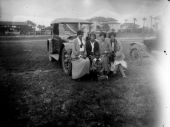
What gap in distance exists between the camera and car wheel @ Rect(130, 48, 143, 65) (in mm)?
6088

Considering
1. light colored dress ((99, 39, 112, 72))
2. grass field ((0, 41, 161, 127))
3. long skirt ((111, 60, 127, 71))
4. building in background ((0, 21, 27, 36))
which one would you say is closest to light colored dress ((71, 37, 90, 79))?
grass field ((0, 41, 161, 127))

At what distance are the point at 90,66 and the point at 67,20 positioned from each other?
239cm

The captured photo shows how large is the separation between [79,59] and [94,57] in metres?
0.48

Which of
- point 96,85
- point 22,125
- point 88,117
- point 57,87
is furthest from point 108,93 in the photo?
point 22,125

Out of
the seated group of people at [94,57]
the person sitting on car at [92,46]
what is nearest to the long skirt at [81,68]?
the seated group of people at [94,57]

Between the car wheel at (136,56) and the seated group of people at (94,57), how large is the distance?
5.40ft

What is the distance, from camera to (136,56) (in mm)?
6379

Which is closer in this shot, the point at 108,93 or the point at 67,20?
the point at 108,93

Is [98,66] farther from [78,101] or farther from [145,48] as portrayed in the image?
[145,48]

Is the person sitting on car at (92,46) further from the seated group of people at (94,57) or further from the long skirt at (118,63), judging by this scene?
the long skirt at (118,63)

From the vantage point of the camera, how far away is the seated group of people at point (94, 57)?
424 centimetres

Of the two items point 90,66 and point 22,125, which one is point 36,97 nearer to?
point 22,125

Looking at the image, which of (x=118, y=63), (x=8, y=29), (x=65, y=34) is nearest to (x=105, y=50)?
(x=118, y=63)

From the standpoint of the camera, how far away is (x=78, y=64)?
4246 mm
